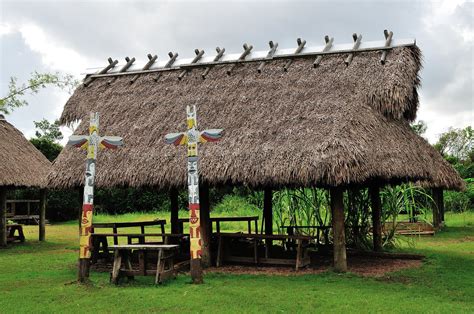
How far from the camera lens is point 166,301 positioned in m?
6.88

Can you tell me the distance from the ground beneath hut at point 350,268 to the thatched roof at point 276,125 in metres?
1.56

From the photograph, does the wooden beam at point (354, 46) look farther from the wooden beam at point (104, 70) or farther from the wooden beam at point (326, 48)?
the wooden beam at point (104, 70)

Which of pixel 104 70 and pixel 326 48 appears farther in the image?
pixel 104 70

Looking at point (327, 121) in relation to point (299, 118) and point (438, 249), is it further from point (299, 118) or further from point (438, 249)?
point (438, 249)

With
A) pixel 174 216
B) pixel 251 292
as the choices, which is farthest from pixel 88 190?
pixel 174 216

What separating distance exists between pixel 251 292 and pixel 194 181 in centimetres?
176

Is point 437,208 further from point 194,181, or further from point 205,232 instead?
point 194,181

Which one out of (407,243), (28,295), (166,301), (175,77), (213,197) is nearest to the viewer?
(166,301)

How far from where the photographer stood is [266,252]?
9.97 metres

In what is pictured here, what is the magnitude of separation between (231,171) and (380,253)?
13.0ft

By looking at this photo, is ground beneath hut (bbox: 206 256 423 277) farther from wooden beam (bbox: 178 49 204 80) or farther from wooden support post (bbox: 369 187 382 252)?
wooden beam (bbox: 178 49 204 80)

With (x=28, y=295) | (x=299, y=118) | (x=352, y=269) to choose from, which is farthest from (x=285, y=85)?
(x=28, y=295)

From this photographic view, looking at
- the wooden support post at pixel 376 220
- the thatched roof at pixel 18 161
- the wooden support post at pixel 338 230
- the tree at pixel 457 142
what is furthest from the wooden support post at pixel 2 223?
the tree at pixel 457 142

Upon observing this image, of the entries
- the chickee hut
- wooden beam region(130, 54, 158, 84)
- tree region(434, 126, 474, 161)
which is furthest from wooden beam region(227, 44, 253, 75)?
tree region(434, 126, 474, 161)
